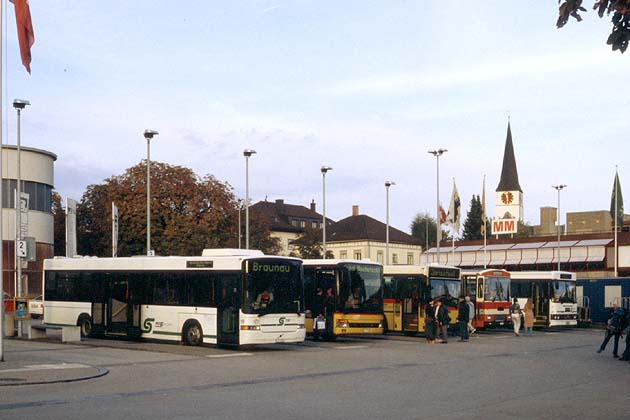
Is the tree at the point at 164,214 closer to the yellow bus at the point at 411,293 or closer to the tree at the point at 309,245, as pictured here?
the tree at the point at 309,245

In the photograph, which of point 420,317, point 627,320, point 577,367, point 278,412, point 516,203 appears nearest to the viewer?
point 278,412

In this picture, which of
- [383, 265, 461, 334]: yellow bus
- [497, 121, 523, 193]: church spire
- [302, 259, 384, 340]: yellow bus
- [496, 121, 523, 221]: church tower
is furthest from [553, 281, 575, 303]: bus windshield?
[497, 121, 523, 193]: church spire

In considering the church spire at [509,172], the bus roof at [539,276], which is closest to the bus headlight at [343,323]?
the bus roof at [539,276]

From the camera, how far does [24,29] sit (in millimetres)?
21578

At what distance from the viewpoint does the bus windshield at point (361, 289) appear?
32062 mm

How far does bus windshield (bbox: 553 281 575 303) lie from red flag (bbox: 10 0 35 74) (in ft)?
100

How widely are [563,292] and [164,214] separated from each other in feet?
108

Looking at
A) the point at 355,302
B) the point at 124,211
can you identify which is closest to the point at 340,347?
the point at 355,302

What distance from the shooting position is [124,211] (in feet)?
221

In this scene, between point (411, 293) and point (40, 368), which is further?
point (411, 293)

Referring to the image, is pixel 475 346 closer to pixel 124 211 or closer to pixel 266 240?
pixel 124 211

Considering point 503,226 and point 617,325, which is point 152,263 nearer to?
point 617,325

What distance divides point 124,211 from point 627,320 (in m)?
47.1

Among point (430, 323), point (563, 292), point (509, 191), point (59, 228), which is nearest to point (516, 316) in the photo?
point (563, 292)
